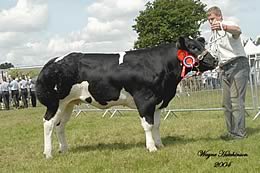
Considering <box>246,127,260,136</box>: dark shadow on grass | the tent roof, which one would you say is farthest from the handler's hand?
the tent roof

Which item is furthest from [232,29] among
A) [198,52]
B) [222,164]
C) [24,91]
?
[24,91]

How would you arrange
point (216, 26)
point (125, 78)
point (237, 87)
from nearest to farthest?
1. point (125, 78)
2. point (216, 26)
3. point (237, 87)

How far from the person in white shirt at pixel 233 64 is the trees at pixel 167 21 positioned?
46.8 m

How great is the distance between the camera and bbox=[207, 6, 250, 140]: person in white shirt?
9.09 meters

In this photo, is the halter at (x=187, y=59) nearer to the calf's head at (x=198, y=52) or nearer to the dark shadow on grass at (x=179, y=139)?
the calf's head at (x=198, y=52)

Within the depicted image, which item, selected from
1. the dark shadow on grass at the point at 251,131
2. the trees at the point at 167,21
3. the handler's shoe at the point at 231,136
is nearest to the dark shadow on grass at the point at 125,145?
the handler's shoe at the point at 231,136

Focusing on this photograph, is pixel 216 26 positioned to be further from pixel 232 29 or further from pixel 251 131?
pixel 251 131

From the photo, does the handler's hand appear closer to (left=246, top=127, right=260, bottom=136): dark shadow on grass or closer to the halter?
the halter

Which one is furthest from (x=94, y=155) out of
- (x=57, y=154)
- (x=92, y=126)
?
(x=92, y=126)

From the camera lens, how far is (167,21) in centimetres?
5934

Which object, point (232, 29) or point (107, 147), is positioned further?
point (107, 147)

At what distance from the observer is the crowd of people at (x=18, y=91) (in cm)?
2870

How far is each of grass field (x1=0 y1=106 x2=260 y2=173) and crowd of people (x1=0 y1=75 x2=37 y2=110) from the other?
51.8ft

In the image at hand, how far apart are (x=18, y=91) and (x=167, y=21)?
33.9 metres
